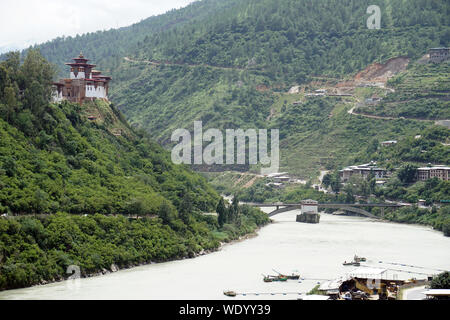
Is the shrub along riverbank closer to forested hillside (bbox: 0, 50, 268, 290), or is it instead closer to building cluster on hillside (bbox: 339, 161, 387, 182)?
forested hillside (bbox: 0, 50, 268, 290)

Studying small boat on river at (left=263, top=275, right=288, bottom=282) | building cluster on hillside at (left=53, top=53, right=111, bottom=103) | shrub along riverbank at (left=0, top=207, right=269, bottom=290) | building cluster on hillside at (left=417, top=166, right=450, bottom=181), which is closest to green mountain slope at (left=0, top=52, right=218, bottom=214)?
building cluster on hillside at (left=53, top=53, right=111, bottom=103)

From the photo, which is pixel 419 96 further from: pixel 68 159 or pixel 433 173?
pixel 68 159

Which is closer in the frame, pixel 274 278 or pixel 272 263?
pixel 274 278

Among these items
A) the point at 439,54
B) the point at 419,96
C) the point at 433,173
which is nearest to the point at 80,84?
the point at 433,173

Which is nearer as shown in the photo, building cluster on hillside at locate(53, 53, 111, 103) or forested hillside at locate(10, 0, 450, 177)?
building cluster on hillside at locate(53, 53, 111, 103)

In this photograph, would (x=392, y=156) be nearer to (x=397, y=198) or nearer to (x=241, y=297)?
(x=397, y=198)

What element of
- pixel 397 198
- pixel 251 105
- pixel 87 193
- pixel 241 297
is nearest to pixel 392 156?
pixel 397 198

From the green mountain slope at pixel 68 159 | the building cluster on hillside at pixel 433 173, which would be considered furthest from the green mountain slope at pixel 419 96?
the green mountain slope at pixel 68 159
